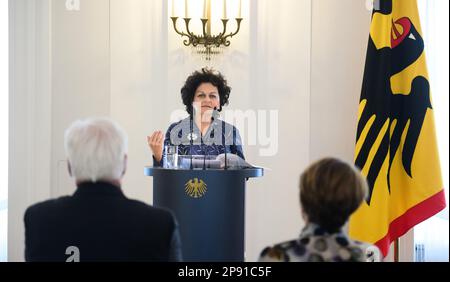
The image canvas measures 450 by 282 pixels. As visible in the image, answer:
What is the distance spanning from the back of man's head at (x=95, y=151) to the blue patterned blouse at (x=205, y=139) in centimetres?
162

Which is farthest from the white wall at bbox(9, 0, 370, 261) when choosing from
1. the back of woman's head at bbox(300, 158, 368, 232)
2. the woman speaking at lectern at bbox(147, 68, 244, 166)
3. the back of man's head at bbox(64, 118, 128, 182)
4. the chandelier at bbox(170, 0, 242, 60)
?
the back of woman's head at bbox(300, 158, 368, 232)

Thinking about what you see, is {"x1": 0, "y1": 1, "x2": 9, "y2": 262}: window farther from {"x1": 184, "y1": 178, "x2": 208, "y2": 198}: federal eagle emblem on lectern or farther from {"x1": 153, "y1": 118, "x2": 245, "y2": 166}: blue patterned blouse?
{"x1": 184, "y1": 178, "x2": 208, "y2": 198}: federal eagle emblem on lectern

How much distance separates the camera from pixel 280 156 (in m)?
5.18

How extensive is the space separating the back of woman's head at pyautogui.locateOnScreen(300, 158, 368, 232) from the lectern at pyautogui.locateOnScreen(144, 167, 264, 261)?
132 centimetres

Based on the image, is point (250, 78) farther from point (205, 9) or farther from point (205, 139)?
point (205, 139)

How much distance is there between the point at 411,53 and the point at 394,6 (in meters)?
0.35

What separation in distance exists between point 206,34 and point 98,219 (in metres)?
3.18

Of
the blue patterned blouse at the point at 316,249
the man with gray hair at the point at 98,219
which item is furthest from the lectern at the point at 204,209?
the blue patterned blouse at the point at 316,249

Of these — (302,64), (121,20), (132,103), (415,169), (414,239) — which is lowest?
(414,239)

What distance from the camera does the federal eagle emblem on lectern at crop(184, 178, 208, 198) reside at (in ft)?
10.7

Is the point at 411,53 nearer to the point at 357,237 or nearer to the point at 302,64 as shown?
the point at 302,64

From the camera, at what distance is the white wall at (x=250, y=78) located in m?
5.09

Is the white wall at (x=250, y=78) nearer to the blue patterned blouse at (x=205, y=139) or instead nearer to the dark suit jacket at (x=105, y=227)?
the blue patterned blouse at (x=205, y=139)

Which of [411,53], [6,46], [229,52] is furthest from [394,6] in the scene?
[6,46]
